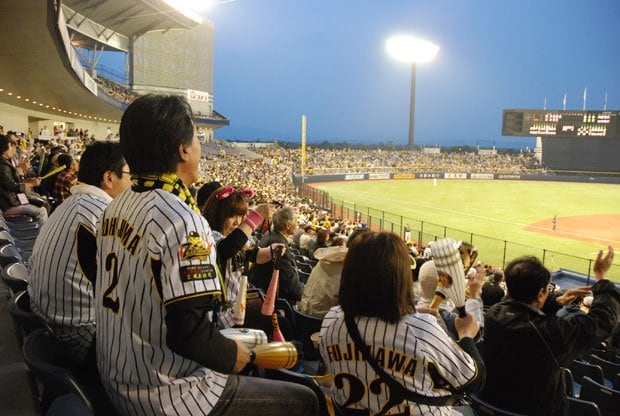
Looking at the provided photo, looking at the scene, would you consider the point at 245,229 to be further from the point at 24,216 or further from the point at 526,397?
the point at 24,216

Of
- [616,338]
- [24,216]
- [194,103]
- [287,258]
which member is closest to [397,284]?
[287,258]

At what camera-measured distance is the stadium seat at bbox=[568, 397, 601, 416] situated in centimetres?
310

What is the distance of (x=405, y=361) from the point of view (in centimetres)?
195

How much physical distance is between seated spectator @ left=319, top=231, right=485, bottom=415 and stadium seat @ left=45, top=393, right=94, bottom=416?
1.02 metres

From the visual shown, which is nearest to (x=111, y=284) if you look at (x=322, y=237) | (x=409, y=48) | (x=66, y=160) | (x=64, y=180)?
(x=64, y=180)

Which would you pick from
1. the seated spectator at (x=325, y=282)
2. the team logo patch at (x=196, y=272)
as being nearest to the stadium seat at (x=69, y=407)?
the team logo patch at (x=196, y=272)

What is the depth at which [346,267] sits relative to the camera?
210 cm

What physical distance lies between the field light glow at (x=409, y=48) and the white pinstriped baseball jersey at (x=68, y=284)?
6349cm

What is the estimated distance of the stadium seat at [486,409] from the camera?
8.89ft

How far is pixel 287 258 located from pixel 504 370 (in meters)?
2.38

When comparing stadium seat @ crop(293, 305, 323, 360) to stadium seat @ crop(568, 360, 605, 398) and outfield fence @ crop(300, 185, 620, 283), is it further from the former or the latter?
outfield fence @ crop(300, 185, 620, 283)

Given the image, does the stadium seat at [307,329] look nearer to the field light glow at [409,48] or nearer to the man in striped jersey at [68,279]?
the man in striped jersey at [68,279]

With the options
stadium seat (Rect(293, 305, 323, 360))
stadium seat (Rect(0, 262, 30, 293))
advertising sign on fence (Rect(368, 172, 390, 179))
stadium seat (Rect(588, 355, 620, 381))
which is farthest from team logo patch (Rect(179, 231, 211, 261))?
advertising sign on fence (Rect(368, 172, 390, 179))

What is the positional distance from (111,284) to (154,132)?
0.61 meters
